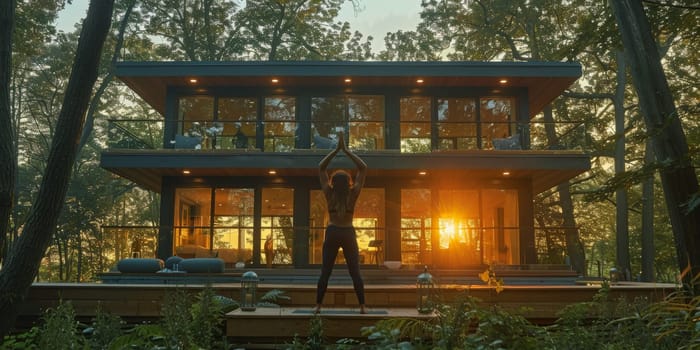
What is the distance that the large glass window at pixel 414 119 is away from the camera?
55.1 feet

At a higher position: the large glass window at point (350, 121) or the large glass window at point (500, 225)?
the large glass window at point (350, 121)

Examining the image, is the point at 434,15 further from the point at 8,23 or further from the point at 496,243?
the point at 8,23

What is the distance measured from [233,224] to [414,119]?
561 cm

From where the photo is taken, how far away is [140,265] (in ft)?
40.7

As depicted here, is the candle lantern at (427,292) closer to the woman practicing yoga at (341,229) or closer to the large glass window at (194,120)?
the woman practicing yoga at (341,229)

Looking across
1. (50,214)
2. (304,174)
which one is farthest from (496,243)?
(50,214)

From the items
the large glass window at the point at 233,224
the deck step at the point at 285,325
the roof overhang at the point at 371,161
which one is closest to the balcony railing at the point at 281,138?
the roof overhang at the point at 371,161

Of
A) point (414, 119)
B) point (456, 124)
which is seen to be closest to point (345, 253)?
point (456, 124)

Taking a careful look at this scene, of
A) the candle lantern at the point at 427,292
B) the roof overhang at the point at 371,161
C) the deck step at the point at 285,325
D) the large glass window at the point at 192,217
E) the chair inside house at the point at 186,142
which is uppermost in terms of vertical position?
the chair inside house at the point at 186,142

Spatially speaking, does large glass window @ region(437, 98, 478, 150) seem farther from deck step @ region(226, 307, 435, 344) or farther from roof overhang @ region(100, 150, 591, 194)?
deck step @ region(226, 307, 435, 344)

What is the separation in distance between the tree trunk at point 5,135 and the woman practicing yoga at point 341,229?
3544 mm

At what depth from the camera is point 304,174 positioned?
16.0m

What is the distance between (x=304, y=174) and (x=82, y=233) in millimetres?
15792

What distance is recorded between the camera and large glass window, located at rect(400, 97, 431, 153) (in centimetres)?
1680
